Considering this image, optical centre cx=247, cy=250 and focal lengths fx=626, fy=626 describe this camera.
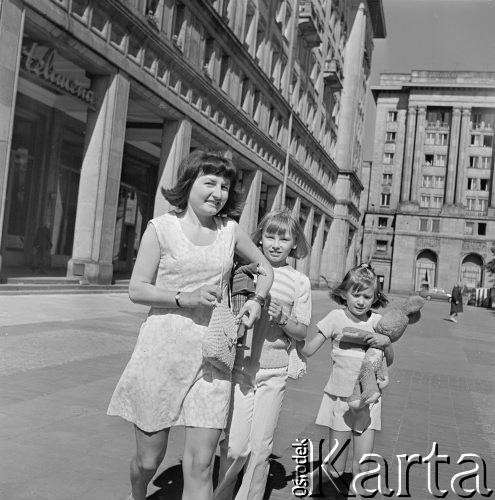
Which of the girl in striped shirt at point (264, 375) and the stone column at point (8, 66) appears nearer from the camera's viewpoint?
the girl in striped shirt at point (264, 375)

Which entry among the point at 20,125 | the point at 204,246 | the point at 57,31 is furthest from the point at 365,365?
the point at 20,125

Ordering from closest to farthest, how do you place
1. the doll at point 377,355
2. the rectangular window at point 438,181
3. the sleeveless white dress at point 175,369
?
1. the sleeveless white dress at point 175,369
2. the doll at point 377,355
3. the rectangular window at point 438,181

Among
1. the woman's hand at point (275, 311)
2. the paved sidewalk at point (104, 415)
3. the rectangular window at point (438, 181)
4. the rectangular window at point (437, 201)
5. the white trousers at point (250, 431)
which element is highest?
the rectangular window at point (438, 181)

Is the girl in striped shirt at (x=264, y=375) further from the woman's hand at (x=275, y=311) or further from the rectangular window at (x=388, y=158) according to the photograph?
the rectangular window at (x=388, y=158)

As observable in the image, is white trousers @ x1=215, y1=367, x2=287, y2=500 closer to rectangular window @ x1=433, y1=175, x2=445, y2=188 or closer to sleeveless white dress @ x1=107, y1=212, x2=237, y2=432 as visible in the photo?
sleeveless white dress @ x1=107, y1=212, x2=237, y2=432

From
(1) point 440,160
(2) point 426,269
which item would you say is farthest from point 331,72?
(1) point 440,160

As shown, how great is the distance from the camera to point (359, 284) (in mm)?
3730

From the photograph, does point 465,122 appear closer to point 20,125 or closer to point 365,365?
point 20,125

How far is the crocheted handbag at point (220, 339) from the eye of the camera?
2770 mm

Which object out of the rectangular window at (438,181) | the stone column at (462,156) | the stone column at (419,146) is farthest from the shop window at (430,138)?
the rectangular window at (438,181)

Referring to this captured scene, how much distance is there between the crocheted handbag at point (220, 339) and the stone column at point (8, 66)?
12.2 metres

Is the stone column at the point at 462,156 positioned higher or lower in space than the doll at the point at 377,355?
higher

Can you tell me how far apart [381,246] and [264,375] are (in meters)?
84.1

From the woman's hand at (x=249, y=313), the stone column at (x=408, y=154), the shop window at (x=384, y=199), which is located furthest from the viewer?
the shop window at (x=384, y=199)
